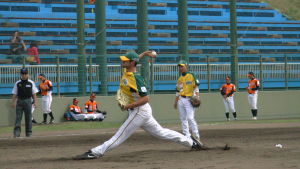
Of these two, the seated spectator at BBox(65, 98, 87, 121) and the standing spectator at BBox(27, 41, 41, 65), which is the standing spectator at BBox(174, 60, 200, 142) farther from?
the seated spectator at BBox(65, 98, 87, 121)

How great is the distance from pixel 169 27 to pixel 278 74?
7021 millimetres

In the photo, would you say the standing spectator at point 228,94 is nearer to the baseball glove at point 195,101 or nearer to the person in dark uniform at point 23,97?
the person in dark uniform at point 23,97

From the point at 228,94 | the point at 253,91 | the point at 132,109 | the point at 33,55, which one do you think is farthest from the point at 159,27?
the point at 132,109

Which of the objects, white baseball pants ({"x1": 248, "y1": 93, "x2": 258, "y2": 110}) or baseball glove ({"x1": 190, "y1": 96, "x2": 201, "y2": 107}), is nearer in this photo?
baseball glove ({"x1": 190, "y1": 96, "x2": 201, "y2": 107})

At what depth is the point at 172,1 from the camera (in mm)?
35969

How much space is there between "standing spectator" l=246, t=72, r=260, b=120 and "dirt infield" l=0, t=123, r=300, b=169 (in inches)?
350

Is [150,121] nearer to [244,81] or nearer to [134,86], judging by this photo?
[134,86]

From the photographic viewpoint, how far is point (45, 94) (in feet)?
80.4

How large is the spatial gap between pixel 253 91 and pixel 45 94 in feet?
29.6

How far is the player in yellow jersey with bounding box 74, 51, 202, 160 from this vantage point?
10.8 m

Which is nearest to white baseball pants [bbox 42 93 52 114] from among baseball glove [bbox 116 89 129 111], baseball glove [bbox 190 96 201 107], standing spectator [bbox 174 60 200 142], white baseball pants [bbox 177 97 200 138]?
standing spectator [bbox 174 60 200 142]

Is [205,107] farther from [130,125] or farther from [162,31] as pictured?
[130,125]

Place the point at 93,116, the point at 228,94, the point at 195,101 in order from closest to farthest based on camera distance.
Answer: the point at 195,101
the point at 93,116
the point at 228,94

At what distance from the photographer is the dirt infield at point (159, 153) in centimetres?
1062
